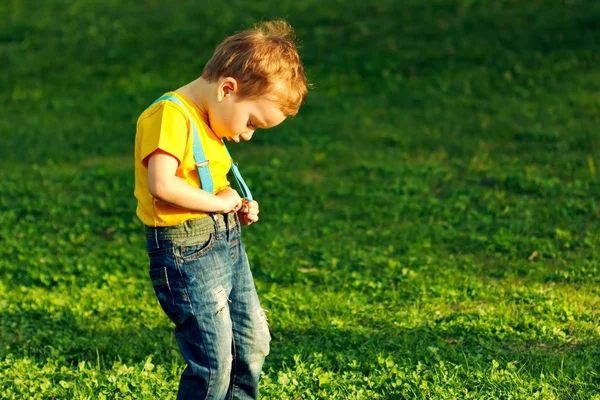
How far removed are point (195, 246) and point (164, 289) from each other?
225 millimetres

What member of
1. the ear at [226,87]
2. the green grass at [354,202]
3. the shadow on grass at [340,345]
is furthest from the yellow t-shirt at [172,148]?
the shadow on grass at [340,345]

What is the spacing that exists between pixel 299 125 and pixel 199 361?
675 cm

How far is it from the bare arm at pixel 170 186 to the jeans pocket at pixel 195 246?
0.18 metres

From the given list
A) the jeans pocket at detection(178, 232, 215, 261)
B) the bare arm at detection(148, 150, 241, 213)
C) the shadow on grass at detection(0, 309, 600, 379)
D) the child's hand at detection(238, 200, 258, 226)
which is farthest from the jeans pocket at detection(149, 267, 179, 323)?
the shadow on grass at detection(0, 309, 600, 379)

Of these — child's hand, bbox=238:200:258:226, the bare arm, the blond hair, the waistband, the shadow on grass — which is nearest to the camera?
the bare arm

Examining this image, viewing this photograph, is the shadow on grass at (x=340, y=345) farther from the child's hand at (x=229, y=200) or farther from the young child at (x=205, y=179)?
the child's hand at (x=229, y=200)

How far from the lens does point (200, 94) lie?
3.69 meters

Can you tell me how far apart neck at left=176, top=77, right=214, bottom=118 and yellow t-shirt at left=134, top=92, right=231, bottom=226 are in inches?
0.9

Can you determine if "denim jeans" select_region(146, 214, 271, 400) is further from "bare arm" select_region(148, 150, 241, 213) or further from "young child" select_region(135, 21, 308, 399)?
"bare arm" select_region(148, 150, 241, 213)

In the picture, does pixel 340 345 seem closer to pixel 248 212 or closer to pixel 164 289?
pixel 248 212

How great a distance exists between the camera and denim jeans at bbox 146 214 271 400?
3699 mm

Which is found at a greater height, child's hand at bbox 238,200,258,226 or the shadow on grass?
child's hand at bbox 238,200,258,226

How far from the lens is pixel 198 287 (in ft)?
12.1

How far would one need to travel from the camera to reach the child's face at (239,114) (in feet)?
12.0
